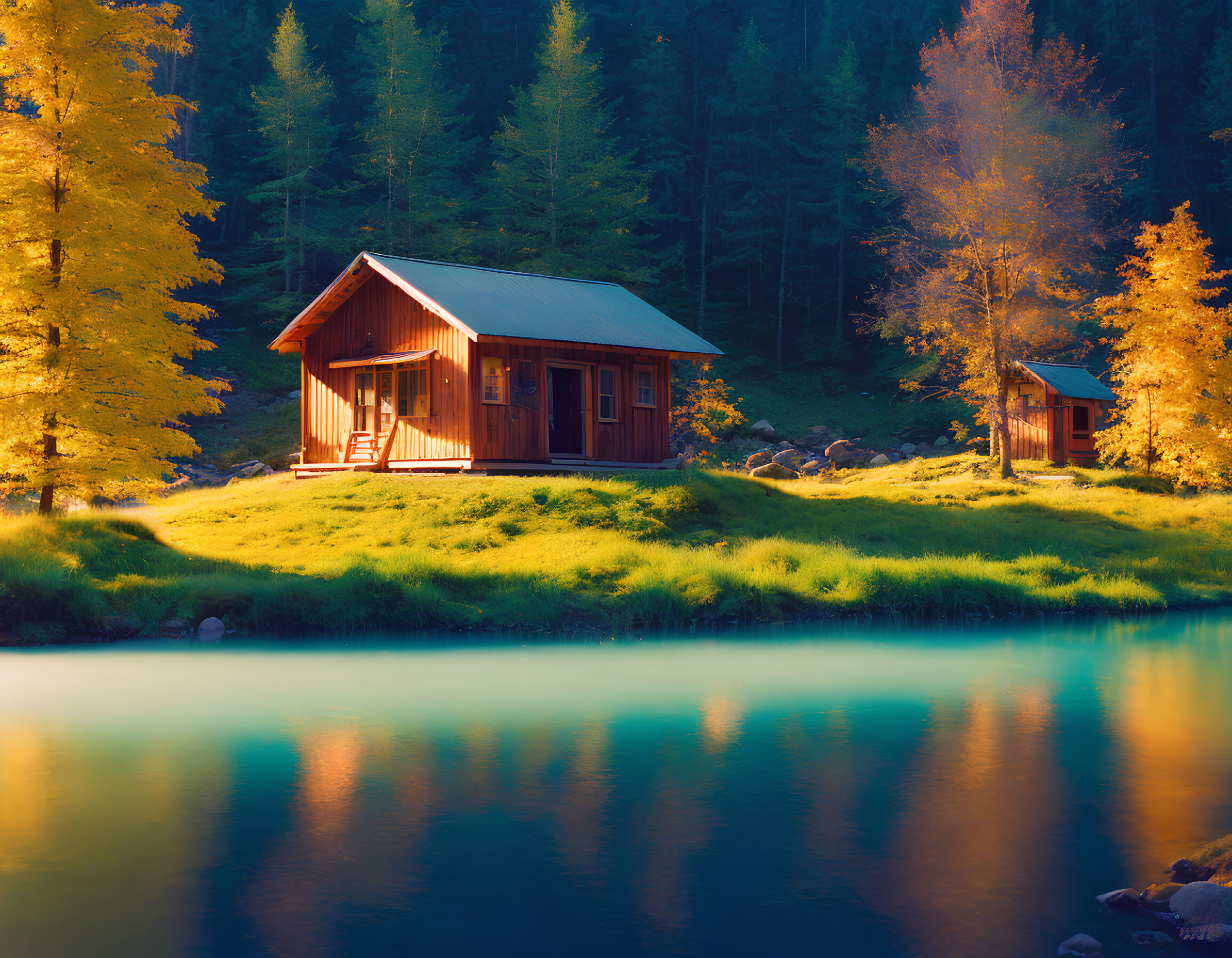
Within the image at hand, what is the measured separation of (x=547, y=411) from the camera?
27.6m

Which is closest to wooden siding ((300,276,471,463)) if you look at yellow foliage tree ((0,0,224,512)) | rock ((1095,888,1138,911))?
yellow foliage tree ((0,0,224,512))

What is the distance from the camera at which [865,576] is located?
63.1 feet

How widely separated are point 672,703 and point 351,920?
638 cm

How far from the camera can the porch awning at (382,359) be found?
1061 inches

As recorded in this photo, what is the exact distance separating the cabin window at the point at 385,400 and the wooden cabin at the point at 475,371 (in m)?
0.04

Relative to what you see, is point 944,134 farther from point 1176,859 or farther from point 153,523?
point 1176,859

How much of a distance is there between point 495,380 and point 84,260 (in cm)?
1002

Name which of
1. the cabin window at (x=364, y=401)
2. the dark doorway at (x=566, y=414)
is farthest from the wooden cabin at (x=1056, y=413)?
the cabin window at (x=364, y=401)

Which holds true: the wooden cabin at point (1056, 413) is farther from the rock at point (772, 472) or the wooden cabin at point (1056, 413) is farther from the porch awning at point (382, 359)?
the porch awning at point (382, 359)

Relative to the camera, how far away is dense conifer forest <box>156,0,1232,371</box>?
4800 centimetres

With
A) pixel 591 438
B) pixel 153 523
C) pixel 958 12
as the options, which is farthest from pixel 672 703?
pixel 958 12

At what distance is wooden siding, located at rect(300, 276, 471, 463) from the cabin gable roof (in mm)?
531

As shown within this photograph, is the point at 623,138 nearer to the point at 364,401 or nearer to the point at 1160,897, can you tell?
the point at 364,401

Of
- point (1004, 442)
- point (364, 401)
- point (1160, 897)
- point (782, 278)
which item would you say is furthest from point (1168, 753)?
point (782, 278)
